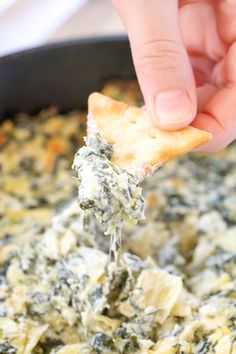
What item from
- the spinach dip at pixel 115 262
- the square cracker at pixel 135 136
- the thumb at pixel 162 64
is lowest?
the spinach dip at pixel 115 262

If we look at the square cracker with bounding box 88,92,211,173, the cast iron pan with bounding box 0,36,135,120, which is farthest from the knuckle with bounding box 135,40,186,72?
the cast iron pan with bounding box 0,36,135,120

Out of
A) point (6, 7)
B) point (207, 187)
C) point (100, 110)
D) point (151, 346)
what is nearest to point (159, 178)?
point (207, 187)

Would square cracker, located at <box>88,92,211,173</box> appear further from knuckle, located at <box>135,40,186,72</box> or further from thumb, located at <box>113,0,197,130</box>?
knuckle, located at <box>135,40,186,72</box>

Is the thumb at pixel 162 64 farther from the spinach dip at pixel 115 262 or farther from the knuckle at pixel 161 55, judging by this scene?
the spinach dip at pixel 115 262

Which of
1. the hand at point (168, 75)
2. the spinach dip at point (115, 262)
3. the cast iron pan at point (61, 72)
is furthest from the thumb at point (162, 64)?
the cast iron pan at point (61, 72)

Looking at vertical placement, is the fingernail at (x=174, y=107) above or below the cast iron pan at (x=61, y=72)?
below

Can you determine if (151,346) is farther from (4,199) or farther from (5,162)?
(5,162)
